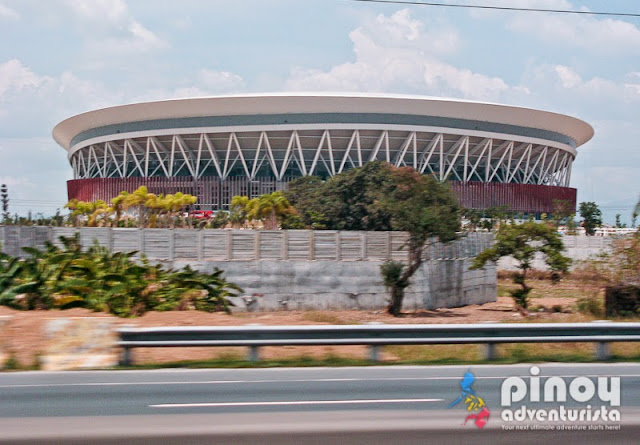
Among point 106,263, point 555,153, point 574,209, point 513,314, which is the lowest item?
point 513,314

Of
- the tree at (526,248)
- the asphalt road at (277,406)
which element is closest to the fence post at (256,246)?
the tree at (526,248)

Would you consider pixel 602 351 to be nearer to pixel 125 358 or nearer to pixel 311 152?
pixel 125 358

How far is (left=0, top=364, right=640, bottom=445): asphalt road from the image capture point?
679 cm

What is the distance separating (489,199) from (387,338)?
251 feet

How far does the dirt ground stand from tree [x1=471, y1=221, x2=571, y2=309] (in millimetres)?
1355

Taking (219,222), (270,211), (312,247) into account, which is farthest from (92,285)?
(219,222)

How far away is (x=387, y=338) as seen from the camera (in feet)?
40.5

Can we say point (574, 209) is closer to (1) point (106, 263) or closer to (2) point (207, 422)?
(1) point (106, 263)

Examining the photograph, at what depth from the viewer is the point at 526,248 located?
28.7 metres

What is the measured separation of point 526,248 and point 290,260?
9.70m

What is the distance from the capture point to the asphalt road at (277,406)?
6.79m

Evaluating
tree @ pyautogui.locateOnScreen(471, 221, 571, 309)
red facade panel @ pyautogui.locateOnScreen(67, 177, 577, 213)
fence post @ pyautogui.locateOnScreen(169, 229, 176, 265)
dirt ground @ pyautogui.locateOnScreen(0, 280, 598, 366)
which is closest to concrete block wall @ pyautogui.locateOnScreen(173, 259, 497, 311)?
fence post @ pyautogui.locateOnScreen(169, 229, 176, 265)

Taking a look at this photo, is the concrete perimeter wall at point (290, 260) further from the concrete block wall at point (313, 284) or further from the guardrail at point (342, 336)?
the guardrail at point (342, 336)

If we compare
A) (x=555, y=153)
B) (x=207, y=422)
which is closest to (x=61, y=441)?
(x=207, y=422)
